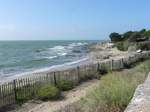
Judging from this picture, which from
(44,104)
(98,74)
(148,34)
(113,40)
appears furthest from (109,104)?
(113,40)

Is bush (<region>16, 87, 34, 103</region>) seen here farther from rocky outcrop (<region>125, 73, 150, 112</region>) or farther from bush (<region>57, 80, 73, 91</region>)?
rocky outcrop (<region>125, 73, 150, 112</region>)

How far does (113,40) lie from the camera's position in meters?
89.1

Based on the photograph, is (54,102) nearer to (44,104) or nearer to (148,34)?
(44,104)

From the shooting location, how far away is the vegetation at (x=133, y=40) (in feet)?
192

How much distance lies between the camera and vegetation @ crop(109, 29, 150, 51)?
58.5 meters

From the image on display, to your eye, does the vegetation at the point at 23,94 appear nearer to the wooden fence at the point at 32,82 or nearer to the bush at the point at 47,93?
the wooden fence at the point at 32,82

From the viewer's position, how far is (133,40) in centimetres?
7075

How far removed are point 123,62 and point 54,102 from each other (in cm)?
1362

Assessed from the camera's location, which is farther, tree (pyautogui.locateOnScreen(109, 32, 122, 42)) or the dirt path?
tree (pyautogui.locateOnScreen(109, 32, 122, 42))

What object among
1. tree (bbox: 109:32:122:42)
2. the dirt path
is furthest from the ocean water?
the dirt path

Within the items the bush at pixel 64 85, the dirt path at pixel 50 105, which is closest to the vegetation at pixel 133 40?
the bush at pixel 64 85

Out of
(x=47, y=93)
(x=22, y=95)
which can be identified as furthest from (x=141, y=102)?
(x=22, y=95)

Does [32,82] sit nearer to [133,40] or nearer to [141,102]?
[141,102]

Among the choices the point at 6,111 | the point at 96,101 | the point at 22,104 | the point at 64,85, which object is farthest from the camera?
the point at 64,85
